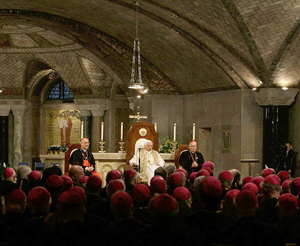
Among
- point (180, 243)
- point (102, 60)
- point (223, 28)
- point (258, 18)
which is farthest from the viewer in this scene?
point (102, 60)

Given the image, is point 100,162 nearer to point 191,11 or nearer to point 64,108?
point 191,11

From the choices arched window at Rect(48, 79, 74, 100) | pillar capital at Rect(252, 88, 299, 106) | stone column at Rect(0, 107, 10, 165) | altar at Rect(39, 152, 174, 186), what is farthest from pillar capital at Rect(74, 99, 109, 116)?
pillar capital at Rect(252, 88, 299, 106)

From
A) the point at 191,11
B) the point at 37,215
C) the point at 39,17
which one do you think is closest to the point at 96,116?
the point at 39,17

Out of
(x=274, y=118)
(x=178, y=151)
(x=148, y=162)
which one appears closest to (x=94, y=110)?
(x=274, y=118)

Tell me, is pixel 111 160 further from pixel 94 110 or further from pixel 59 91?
pixel 59 91

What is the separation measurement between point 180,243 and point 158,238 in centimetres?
17

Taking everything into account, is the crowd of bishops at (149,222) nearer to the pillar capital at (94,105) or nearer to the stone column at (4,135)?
the pillar capital at (94,105)

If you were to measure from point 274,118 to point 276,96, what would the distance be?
74 centimetres

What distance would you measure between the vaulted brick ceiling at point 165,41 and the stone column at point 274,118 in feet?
0.96

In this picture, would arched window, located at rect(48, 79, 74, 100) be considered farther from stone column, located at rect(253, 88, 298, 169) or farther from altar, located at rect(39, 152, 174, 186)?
stone column, located at rect(253, 88, 298, 169)

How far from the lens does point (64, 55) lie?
73.9ft

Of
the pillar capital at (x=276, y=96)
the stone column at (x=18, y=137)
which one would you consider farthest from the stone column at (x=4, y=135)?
the pillar capital at (x=276, y=96)

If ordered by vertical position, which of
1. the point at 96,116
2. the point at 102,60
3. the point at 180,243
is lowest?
the point at 180,243

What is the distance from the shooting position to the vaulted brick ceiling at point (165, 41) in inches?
546
